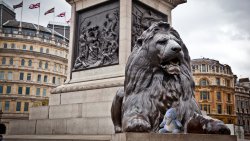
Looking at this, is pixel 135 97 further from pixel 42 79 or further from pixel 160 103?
pixel 42 79

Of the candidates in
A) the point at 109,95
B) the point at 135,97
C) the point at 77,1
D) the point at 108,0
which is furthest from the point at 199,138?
the point at 77,1

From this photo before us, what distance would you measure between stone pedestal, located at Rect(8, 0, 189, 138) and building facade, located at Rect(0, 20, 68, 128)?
44.2m

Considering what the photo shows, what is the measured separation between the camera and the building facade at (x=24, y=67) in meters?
56.4

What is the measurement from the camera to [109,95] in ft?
34.5

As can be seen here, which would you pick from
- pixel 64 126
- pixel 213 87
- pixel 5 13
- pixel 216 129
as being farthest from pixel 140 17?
pixel 5 13

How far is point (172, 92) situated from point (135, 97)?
55cm

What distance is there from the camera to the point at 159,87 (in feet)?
15.4

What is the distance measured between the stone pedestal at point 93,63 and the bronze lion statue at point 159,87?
4705 millimetres

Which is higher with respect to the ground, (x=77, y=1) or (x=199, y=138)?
(x=77, y=1)

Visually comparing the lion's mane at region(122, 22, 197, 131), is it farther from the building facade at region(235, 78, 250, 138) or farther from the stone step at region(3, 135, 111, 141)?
the building facade at region(235, 78, 250, 138)

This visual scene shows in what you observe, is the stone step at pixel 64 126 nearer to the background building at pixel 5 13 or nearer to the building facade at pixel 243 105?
the background building at pixel 5 13

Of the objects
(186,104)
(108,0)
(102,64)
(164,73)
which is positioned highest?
(108,0)

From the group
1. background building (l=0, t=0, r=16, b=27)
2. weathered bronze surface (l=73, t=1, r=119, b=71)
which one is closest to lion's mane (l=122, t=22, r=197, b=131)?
weathered bronze surface (l=73, t=1, r=119, b=71)

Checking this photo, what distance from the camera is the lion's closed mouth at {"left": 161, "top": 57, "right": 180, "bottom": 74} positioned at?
4.64 meters
